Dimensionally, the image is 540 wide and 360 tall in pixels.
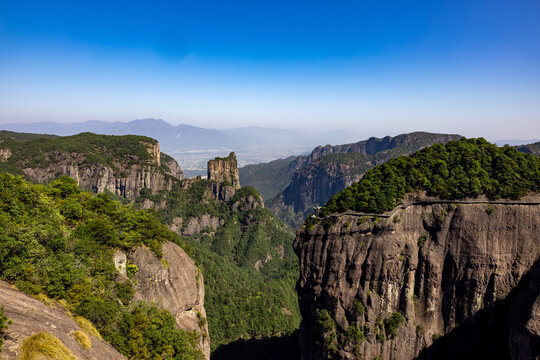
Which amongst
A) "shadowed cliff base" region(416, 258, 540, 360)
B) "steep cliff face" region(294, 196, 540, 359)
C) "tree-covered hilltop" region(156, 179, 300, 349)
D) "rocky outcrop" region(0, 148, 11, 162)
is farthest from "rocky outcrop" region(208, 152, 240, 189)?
"shadowed cliff base" region(416, 258, 540, 360)

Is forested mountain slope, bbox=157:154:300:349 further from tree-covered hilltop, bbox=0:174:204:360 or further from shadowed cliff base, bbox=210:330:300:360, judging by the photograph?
tree-covered hilltop, bbox=0:174:204:360

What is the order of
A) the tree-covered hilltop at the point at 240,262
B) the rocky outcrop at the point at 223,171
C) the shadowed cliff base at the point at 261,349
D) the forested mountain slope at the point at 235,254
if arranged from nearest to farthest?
the shadowed cliff base at the point at 261,349
the tree-covered hilltop at the point at 240,262
the forested mountain slope at the point at 235,254
the rocky outcrop at the point at 223,171

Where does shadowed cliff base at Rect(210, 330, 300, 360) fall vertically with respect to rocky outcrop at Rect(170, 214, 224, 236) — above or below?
below

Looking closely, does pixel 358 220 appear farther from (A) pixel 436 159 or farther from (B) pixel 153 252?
(B) pixel 153 252

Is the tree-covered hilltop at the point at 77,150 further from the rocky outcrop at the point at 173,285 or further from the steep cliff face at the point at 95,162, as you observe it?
the rocky outcrop at the point at 173,285

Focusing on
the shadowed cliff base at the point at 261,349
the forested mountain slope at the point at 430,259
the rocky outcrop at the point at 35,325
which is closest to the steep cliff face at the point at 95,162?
the shadowed cliff base at the point at 261,349

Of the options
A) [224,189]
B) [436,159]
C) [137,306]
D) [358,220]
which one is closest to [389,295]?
[358,220]

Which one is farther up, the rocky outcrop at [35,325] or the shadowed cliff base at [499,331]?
the rocky outcrop at [35,325]
